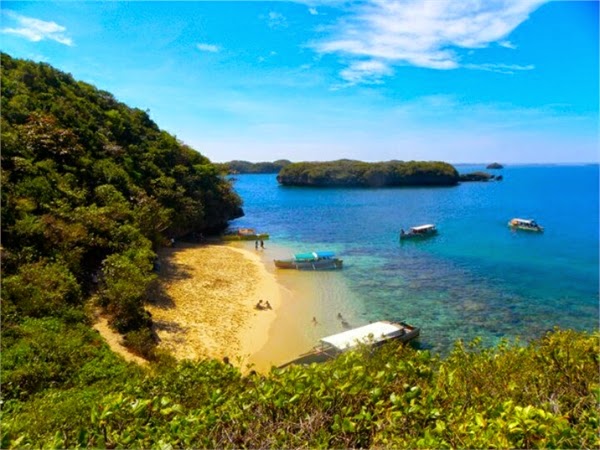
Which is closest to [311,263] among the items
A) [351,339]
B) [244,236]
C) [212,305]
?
[212,305]

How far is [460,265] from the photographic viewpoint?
112 ft

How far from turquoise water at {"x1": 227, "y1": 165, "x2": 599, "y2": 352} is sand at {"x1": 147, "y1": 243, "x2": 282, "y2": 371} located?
5894 millimetres

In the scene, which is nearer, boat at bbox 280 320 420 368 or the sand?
boat at bbox 280 320 420 368

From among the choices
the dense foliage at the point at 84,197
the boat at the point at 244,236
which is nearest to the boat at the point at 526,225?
the boat at the point at 244,236

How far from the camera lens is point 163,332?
18.5m

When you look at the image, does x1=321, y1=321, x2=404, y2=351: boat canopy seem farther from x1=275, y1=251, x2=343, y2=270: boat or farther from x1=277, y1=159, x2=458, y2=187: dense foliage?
x1=277, y1=159, x2=458, y2=187: dense foliage

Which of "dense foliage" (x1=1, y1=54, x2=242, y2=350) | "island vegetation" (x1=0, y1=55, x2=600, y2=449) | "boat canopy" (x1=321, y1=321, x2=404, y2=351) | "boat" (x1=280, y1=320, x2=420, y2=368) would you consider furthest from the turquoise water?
"dense foliage" (x1=1, y1=54, x2=242, y2=350)

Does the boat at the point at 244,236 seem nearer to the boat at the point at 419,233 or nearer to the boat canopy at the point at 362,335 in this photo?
the boat at the point at 419,233

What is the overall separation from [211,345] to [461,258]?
88.3 feet

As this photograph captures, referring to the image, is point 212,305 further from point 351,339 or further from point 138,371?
point 138,371

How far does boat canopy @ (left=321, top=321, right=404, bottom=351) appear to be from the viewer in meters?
17.2

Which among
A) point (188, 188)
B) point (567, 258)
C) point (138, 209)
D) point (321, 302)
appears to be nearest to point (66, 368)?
point (321, 302)

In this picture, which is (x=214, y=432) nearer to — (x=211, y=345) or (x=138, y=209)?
(x=211, y=345)

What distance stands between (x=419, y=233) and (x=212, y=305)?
3056 centimetres
